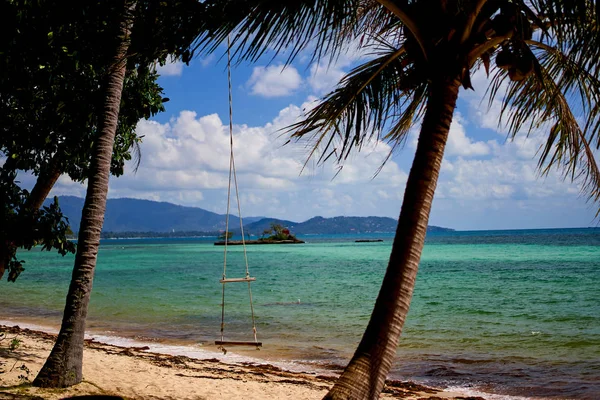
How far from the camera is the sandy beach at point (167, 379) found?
19.1ft

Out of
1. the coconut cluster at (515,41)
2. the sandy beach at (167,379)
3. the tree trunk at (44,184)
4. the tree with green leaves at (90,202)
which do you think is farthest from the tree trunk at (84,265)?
the coconut cluster at (515,41)

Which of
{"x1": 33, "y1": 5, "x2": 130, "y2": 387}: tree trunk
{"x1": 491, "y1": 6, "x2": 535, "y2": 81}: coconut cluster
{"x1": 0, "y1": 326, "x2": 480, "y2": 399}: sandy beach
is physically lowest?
{"x1": 0, "y1": 326, "x2": 480, "y2": 399}: sandy beach

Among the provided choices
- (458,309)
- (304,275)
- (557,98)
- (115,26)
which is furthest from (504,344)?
(304,275)

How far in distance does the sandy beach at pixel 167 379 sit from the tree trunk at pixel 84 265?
0.66 ft

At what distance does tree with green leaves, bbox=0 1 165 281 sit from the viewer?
16.9 ft

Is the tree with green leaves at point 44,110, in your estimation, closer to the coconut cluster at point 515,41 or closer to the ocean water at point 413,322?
the coconut cluster at point 515,41

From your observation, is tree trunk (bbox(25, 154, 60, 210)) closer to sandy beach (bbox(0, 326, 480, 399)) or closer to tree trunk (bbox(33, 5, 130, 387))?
tree trunk (bbox(33, 5, 130, 387))

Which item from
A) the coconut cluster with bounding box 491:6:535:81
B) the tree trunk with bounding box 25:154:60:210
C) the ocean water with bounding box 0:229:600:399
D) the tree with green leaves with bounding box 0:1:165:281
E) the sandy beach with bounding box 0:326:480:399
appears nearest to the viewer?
the coconut cluster with bounding box 491:6:535:81

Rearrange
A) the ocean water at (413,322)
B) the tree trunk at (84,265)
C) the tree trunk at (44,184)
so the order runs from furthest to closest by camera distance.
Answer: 1. the ocean water at (413,322)
2. the tree trunk at (44,184)
3. the tree trunk at (84,265)

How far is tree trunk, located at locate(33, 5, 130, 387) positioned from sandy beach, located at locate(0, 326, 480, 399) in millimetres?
201

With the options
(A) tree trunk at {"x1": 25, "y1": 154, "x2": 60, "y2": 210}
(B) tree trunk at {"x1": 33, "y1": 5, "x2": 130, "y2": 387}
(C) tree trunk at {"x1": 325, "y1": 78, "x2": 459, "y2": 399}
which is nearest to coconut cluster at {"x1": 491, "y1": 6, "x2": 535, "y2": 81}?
(C) tree trunk at {"x1": 325, "y1": 78, "x2": 459, "y2": 399}

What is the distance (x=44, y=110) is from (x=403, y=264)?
466 cm

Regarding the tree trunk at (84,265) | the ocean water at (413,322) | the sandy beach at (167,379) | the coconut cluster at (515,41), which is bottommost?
the ocean water at (413,322)

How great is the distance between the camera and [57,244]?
613cm
